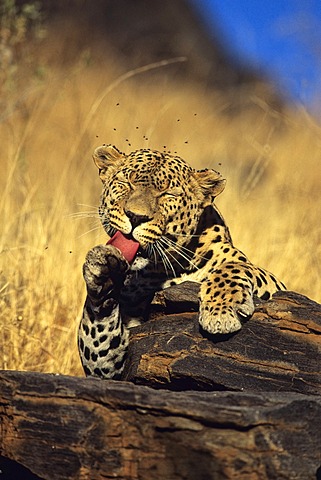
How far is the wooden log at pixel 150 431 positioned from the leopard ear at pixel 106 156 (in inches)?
78.0

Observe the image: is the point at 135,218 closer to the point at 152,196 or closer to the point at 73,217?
the point at 152,196

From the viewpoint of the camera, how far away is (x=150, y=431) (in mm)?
3652

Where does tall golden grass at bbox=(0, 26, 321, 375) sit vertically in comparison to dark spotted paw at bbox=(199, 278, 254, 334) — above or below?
above

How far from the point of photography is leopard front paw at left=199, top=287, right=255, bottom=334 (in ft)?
15.4

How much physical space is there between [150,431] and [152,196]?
1810 mm

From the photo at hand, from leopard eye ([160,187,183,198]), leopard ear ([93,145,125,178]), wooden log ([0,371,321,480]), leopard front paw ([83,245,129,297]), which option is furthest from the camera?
leopard ear ([93,145,125,178])

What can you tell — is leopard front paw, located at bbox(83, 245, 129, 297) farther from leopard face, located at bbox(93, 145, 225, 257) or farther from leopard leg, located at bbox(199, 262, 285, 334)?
leopard leg, located at bbox(199, 262, 285, 334)

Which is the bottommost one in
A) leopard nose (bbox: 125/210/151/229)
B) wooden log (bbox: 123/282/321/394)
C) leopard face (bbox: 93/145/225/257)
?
wooden log (bbox: 123/282/321/394)

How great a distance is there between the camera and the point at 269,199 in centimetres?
1113

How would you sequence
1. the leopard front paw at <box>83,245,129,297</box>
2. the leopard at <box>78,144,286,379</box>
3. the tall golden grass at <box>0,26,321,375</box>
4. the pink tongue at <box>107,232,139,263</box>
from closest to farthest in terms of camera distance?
the leopard front paw at <box>83,245,129,297</box> < the leopard at <box>78,144,286,379</box> < the pink tongue at <box>107,232,139,263</box> < the tall golden grass at <box>0,26,321,375</box>

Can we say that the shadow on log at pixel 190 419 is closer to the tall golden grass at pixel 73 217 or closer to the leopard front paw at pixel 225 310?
the leopard front paw at pixel 225 310

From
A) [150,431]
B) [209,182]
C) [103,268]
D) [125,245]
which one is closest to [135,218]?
[125,245]

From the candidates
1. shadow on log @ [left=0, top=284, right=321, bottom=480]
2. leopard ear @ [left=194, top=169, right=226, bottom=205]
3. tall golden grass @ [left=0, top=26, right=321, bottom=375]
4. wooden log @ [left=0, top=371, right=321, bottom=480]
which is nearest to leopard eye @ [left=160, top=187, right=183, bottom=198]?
leopard ear @ [left=194, top=169, right=226, bottom=205]

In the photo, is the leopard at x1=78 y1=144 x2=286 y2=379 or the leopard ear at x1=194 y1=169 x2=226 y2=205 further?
the leopard ear at x1=194 y1=169 x2=226 y2=205
